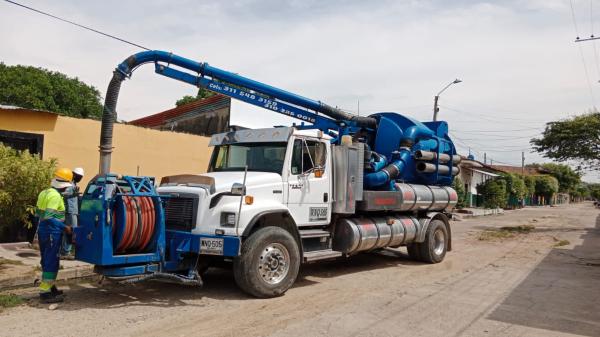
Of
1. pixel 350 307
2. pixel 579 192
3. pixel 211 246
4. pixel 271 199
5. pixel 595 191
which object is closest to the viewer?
pixel 350 307

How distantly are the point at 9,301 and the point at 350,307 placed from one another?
446 cm

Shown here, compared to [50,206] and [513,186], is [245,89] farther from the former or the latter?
[513,186]

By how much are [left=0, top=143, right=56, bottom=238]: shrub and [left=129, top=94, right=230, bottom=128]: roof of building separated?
993 centimetres

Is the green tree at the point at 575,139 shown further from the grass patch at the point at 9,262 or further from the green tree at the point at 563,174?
the green tree at the point at 563,174

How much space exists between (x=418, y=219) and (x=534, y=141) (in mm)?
17461

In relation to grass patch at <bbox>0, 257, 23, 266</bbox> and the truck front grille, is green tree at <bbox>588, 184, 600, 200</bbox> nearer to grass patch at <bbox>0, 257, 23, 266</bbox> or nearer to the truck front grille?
the truck front grille

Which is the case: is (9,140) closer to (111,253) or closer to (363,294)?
(111,253)

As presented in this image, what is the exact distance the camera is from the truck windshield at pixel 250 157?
823 cm

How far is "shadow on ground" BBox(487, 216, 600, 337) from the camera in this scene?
6.29m

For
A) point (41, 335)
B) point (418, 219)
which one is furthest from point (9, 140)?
point (418, 219)

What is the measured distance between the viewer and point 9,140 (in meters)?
10.5

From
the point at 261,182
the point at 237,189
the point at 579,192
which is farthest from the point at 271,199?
the point at 579,192

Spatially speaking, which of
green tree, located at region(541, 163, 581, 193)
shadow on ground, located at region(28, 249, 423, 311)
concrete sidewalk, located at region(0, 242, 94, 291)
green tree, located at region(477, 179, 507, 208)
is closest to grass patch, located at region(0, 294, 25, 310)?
shadow on ground, located at region(28, 249, 423, 311)

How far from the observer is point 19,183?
827cm
